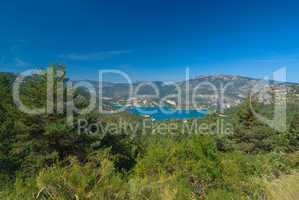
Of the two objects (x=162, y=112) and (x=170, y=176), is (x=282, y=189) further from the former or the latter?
(x=162, y=112)

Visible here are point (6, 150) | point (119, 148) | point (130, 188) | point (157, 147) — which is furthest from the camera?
point (119, 148)

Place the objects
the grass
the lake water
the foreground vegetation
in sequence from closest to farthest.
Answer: the foreground vegetation < the grass < the lake water

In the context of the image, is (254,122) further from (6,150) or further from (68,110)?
(6,150)

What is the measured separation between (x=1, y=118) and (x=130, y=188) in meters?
15.1

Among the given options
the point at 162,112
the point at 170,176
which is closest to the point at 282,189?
the point at 170,176

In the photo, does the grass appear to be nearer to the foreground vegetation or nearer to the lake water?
the foreground vegetation

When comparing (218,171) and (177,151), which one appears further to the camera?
(177,151)

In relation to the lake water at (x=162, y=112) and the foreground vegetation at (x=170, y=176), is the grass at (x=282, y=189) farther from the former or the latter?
the lake water at (x=162, y=112)

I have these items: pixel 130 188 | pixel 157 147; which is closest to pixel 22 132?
pixel 157 147

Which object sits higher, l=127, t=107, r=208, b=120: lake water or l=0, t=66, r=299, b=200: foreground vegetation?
l=0, t=66, r=299, b=200: foreground vegetation

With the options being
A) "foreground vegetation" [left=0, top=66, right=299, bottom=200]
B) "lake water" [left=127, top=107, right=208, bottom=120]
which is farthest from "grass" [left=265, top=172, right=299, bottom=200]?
"lake water" [left=127, top=107, right=208, bottom=120]

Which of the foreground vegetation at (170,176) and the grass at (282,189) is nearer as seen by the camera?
the foreground vegetation at (170,176)

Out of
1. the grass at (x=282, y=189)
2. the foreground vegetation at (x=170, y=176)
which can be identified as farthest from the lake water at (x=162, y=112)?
the grass at (x=282, y=189)

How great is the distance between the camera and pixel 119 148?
15344mm
